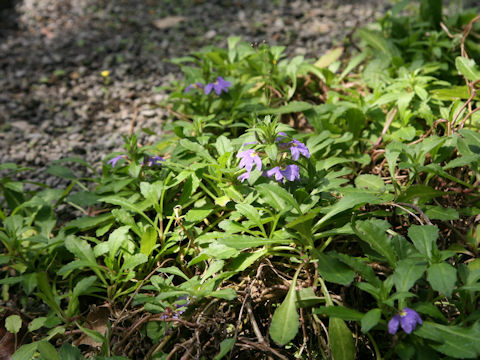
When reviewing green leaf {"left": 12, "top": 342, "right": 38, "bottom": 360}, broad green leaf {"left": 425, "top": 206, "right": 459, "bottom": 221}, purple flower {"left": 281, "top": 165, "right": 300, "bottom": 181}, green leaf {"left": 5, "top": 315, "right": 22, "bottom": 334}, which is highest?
purple flower {"left": 281, "top": 165, "right": 300, "bottom": 181}

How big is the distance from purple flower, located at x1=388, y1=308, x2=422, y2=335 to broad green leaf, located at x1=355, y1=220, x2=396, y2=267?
204 mm

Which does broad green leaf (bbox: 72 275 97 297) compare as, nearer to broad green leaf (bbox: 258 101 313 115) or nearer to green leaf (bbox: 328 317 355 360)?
green leaf (bbox: 328 317 355 360)

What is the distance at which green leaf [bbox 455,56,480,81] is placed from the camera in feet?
7.74

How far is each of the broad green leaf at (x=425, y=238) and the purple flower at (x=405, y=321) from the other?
237 mm

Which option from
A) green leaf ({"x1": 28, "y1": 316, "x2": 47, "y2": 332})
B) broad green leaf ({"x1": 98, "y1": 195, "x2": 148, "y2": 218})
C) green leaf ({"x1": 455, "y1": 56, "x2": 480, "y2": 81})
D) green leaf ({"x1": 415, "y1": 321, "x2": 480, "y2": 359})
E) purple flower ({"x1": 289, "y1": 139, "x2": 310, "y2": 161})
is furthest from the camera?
green leaf ({"x1": 455, "y1": 56, "x2": 480, "y2": 81})

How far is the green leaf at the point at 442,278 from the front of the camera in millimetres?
1378

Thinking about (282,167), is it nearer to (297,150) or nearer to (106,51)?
(297,150)

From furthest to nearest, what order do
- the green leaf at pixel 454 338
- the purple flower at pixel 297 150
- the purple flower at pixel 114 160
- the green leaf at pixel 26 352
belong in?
the purple flower at pixel 114 160 → the purple flower at pixel 297 150 → the green leaf at pixel 26 352 → the green leaf at pixel 454 338

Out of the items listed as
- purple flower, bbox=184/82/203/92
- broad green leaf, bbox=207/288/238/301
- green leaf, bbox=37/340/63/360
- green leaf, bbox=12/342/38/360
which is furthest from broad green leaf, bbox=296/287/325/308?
purple flower, bbox=184/82/203/92

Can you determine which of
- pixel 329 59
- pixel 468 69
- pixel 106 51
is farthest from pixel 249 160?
pixel 106 51

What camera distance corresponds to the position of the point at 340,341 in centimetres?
154

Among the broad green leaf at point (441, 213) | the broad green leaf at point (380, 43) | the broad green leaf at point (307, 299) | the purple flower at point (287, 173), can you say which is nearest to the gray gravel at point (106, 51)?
the broad green leaf at point (380, 43)

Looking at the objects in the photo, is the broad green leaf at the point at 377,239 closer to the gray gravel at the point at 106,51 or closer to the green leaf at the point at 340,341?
the green leaf at the point at 340,341

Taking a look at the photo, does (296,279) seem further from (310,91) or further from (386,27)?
(386,27)
